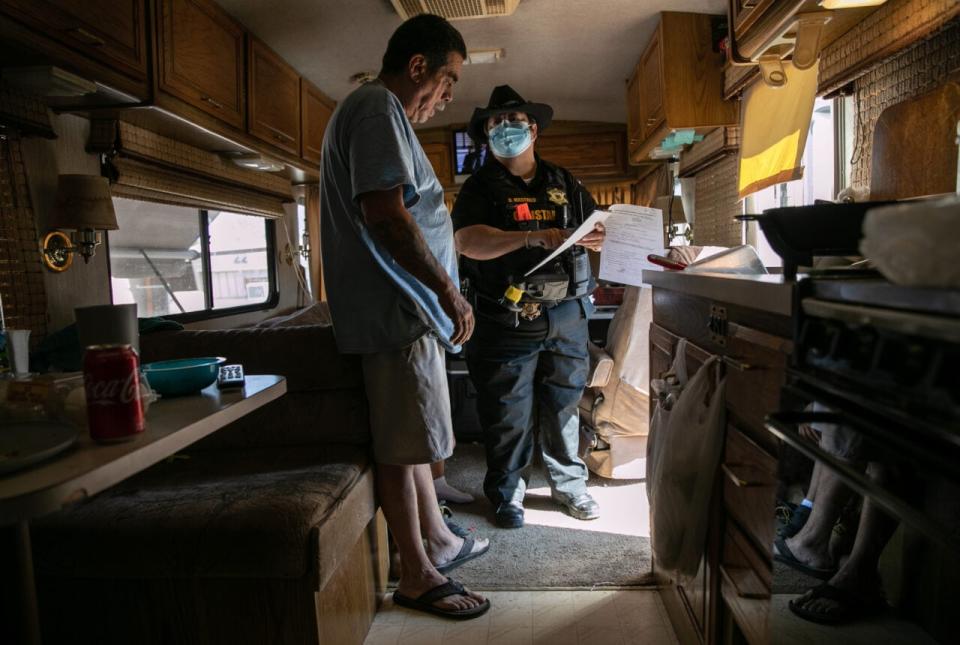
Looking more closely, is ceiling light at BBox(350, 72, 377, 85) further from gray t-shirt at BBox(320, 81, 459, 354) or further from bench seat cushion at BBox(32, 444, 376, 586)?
bench seat cushion at BBox(32, 444, 376, 586)

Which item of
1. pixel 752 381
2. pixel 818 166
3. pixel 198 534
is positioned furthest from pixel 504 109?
pixel 198 534

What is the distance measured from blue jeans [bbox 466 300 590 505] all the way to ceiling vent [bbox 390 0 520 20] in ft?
4.59

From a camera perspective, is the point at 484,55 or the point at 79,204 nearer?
the point at 79,204

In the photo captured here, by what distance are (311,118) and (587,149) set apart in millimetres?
2146

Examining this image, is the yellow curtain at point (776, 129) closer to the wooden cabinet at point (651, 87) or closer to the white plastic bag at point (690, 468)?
the wooden cabinet at point (651, 87)

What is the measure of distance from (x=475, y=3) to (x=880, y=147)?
183cm

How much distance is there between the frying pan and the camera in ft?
3.04

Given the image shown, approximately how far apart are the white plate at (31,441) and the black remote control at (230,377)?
0.34 meters

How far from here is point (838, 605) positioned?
2.46 feet

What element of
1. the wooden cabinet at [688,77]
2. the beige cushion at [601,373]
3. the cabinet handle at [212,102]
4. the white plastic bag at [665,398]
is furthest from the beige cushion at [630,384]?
the cabinet handle at [212,102]

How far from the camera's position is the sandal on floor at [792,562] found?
2.57 ft

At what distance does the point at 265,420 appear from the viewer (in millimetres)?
1784

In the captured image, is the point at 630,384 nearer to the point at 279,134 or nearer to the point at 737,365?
the point at 737,365

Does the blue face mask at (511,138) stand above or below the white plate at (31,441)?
above
